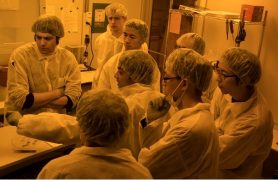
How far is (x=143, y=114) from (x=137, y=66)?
13.1 inches

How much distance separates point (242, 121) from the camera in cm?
181

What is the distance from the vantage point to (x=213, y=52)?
3750mm

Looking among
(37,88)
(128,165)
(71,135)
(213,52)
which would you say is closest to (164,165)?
(128,165)

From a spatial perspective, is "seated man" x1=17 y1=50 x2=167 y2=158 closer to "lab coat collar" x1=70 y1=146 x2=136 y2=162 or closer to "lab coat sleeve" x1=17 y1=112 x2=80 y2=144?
"lab coat sleeve" x1=17 y1=112 x2=80 y2=144

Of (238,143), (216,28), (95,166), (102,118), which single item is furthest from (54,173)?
(216,28)

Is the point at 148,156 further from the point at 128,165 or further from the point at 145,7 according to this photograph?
the point at 145,7

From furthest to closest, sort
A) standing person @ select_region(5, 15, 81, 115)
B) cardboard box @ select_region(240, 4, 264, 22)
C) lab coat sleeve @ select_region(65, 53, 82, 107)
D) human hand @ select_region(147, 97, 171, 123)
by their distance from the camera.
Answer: cardboard box @ select_region(240, 4, 264, 22) < lab coat sleeve @ select_region(65, 53, 82, 107) < standing person @ select_region(5, 15, 81, 115) < human hand @ select_region(147, 97, 171, 123)

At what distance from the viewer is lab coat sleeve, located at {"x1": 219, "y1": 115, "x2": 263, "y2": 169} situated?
1757mm

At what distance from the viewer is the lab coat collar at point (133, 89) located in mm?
1854

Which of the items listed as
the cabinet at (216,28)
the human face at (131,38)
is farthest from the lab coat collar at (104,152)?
the cabinet at (216,28)

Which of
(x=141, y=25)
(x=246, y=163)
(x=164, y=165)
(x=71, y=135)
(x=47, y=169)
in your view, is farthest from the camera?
(x=141, y=25)

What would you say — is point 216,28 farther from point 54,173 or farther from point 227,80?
point 54,173

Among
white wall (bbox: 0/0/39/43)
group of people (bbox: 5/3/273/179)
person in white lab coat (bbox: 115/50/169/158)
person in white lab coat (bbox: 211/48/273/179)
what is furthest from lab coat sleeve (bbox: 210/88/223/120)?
white wall (bbox: 0/0/39/43)

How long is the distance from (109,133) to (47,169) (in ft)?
0.83
